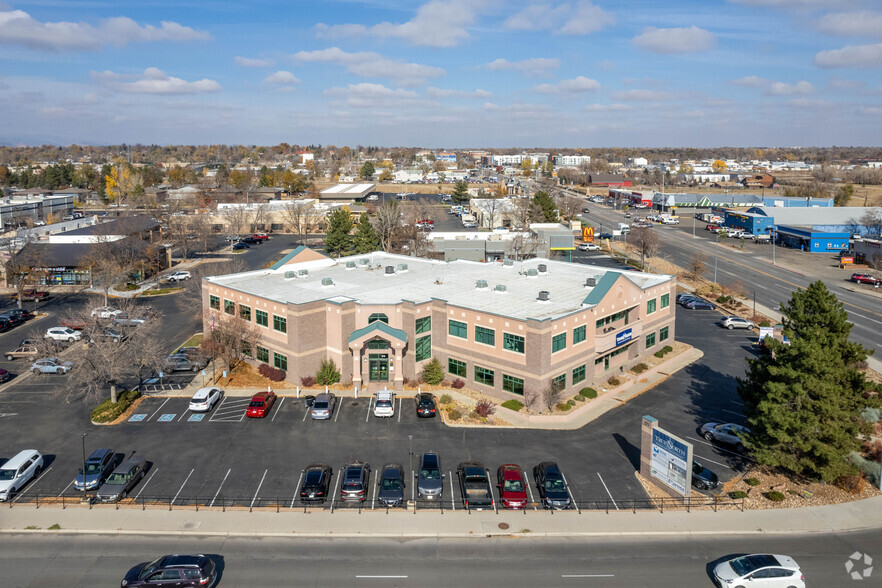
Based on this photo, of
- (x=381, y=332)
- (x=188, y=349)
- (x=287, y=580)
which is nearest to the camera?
(x=287, y=580)

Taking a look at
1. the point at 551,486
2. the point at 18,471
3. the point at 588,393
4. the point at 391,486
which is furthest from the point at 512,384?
the point at 18,471

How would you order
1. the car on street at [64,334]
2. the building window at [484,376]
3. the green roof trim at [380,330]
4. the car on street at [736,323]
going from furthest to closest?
the car on street at [736,323]
the car on street at [64,334]
the green roof trim at [380,330]
the building window at [484,376]

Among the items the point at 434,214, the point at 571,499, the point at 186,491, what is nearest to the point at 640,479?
the point at 571,499

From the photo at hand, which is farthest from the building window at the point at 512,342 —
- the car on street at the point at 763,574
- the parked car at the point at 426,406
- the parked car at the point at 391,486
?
the car on street at the point at 763,574

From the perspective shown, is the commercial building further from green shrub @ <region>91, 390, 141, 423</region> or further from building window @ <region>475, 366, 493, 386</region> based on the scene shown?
green shrub @ <region>91, 390, 141, 423</region>

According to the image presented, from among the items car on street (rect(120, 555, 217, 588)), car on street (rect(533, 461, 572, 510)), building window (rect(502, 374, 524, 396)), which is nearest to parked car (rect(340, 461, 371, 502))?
car on street (rect(120, 555, 217, 588))

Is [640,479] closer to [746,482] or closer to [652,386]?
[746,482]

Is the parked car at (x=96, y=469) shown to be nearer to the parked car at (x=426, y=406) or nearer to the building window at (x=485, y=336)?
the parked car at (x=426, y=406)
